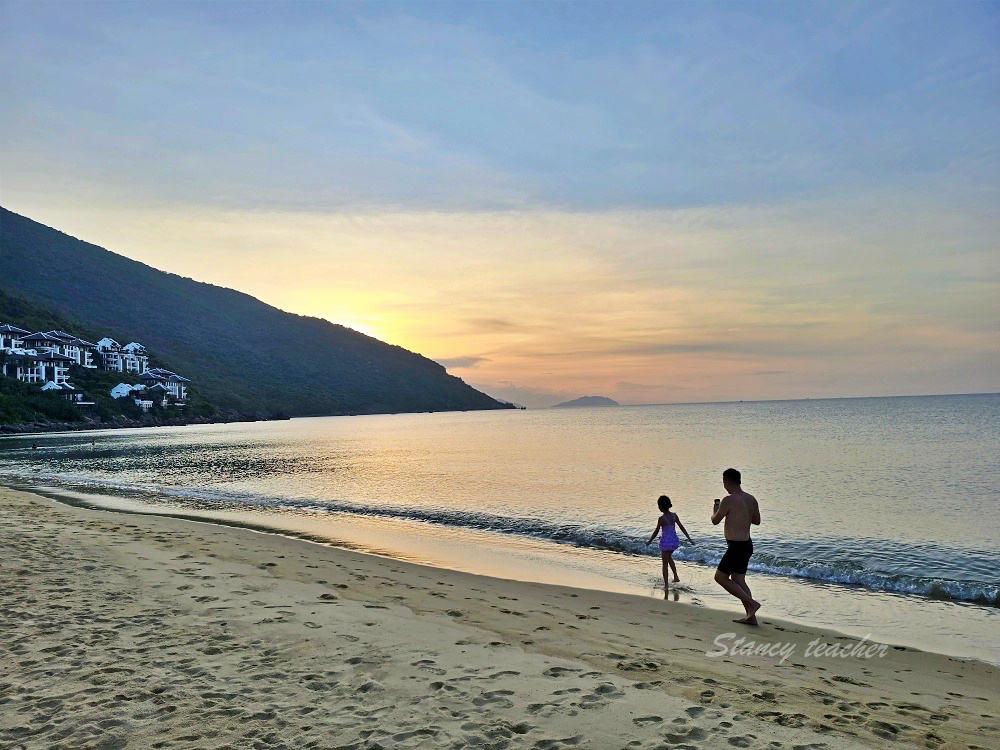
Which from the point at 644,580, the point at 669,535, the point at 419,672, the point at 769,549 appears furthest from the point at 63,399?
the point at 419,672

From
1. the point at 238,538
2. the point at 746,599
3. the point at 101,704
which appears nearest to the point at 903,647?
the point at 746,599

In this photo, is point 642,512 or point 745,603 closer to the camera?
point 745,603

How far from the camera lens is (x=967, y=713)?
661 centimetres

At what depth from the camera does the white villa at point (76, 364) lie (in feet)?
368

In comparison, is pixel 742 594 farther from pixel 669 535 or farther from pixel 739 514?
pixel 669 535

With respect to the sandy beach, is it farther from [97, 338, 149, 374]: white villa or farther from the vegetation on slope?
[97, 338, 149, 374]: white villa

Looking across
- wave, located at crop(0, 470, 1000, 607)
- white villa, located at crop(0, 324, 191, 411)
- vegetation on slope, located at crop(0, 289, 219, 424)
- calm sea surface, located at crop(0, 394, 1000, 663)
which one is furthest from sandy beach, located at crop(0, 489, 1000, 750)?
white villa, located at crop(0, 324, 191, 411)

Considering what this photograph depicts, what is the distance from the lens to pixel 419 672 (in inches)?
260

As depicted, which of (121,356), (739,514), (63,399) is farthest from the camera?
(121,356)

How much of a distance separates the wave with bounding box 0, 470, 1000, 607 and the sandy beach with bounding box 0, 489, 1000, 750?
507 cm

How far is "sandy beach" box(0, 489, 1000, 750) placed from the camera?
5227 mm

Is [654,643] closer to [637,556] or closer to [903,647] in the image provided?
[903,647]

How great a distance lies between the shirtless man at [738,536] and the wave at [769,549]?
18.2 feet

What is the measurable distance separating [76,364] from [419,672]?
494 feet
